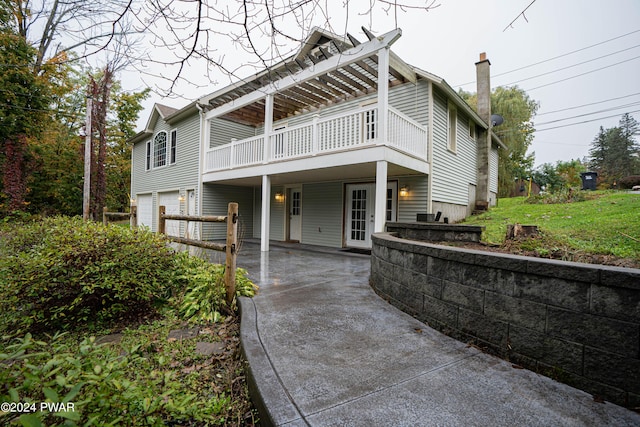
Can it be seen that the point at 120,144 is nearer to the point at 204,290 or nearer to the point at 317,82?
the point at 317,82

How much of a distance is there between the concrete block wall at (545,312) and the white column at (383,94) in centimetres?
389

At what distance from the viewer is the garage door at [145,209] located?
605 inches

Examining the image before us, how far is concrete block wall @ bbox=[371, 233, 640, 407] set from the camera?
1753 millimetres

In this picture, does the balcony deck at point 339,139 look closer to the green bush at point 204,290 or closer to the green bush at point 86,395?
the green bush at point 204,290

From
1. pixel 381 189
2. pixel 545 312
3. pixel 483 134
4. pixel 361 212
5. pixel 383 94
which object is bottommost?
pixel 545 312

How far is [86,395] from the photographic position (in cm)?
134

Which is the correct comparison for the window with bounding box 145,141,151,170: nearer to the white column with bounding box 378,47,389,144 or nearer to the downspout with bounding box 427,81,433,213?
the white column with bounding box 378,47,389,144

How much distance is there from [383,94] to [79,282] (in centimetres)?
613

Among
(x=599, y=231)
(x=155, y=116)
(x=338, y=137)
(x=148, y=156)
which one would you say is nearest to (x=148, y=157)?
(x=148, y=156)

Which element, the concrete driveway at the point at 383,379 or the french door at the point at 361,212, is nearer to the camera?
the concrete driveway at the point at 383,379

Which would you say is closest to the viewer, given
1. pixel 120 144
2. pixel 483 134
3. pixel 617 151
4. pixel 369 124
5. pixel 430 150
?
pixel 369 124

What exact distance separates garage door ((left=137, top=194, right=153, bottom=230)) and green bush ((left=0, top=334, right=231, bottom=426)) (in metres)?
15.3

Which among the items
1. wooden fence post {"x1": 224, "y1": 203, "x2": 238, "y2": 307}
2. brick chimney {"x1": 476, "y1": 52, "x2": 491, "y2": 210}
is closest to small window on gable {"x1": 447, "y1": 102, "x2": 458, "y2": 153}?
brick chimney {"x1": 476, "y1": 52, "x2": 491, "y2": 210}

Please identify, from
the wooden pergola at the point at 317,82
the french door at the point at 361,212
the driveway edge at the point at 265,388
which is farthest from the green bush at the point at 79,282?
the french door at the point at 361,212
